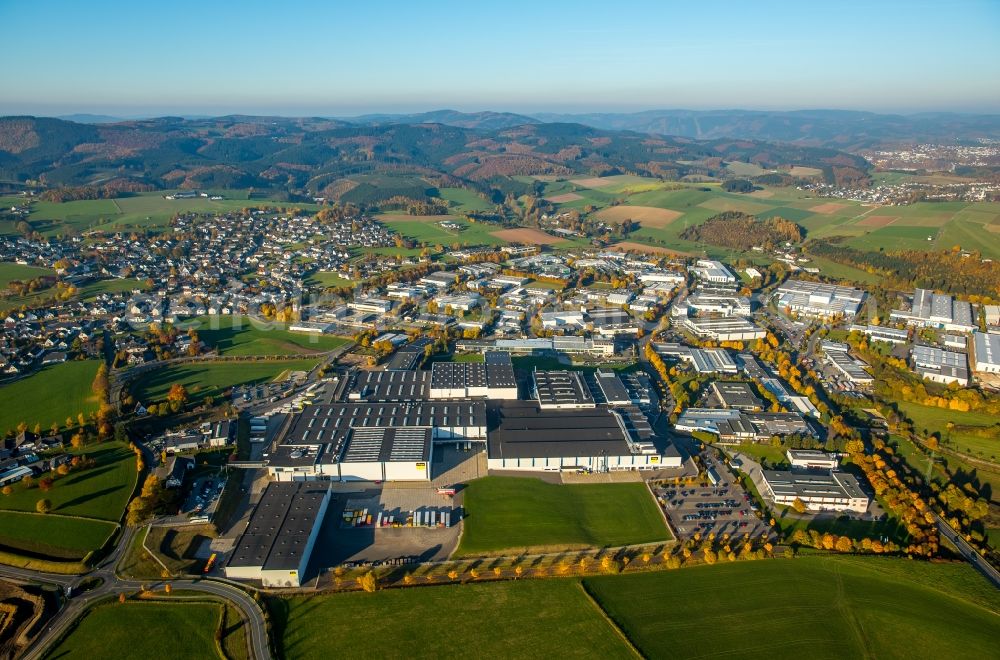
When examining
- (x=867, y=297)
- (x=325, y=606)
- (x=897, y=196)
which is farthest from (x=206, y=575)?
(x=897, y=196)

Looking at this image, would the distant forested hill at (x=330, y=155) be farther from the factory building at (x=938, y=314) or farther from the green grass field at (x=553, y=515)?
the green grass field at (x=553, y=515)

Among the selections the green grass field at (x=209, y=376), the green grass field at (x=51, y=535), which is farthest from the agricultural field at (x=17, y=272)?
the green grass field at (x=51, y=535)

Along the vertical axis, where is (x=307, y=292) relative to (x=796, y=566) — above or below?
above

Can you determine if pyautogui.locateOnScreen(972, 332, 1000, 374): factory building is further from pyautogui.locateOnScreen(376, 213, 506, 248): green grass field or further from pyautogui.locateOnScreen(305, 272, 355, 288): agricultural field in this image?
pyautogui.locateOnScreen(305, 272, 355, 288): agricultural field

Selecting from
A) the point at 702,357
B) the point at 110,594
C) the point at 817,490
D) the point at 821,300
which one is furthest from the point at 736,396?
the point at 110,594


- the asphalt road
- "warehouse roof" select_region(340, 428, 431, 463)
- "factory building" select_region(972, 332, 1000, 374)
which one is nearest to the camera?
the asphalt road

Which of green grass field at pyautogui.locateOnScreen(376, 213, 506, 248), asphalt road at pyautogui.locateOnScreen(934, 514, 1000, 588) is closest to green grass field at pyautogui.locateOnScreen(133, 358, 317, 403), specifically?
green grass field at pyautogui.locateOnScreen(376, 213, 506, 248)

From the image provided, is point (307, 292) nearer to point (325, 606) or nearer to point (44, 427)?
point (44, 427)
